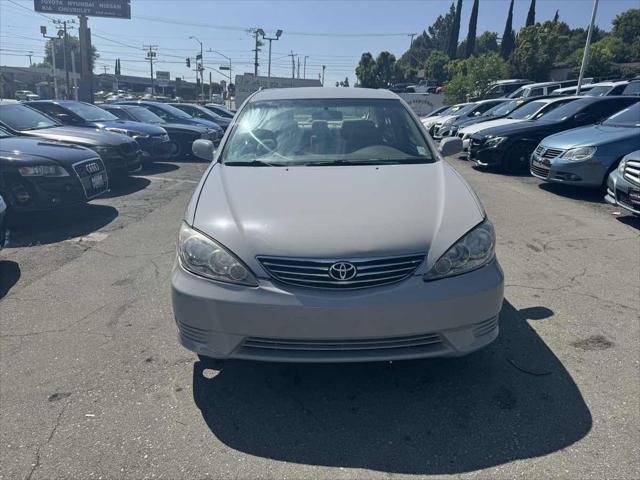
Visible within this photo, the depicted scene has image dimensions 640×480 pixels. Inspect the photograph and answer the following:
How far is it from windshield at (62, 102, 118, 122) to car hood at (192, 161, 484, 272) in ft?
29.9

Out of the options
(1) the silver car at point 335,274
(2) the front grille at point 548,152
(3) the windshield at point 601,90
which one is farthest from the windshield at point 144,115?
(3) the windshield at point 601,90

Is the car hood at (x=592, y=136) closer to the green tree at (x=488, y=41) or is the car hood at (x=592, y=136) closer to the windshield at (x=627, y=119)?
the windshield at (x=627, y=119)

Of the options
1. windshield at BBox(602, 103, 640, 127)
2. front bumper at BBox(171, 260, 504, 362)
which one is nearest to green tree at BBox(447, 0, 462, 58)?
windshield at BBox(602, 103, 640, 127)

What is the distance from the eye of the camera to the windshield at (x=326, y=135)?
3621 millimetres

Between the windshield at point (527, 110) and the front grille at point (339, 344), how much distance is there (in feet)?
37.4

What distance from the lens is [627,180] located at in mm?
6066

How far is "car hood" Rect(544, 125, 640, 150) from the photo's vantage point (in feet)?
25.0

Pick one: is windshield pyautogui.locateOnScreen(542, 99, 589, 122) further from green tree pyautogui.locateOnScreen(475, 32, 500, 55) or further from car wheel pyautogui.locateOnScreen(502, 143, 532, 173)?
green tree pyautogui.locateOnScreen(475, 32, 500, 55)

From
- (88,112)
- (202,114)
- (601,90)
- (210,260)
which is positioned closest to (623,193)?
(210,260)

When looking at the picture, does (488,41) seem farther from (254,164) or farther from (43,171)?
(254,164)

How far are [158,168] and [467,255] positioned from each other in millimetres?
10991

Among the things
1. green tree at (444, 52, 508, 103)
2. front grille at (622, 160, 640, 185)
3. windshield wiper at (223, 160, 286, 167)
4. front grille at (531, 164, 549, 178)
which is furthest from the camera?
green tree at (444, 52, 508, 103)

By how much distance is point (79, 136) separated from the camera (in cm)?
871

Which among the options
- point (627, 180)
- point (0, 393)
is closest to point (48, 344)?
point (0, 393)
